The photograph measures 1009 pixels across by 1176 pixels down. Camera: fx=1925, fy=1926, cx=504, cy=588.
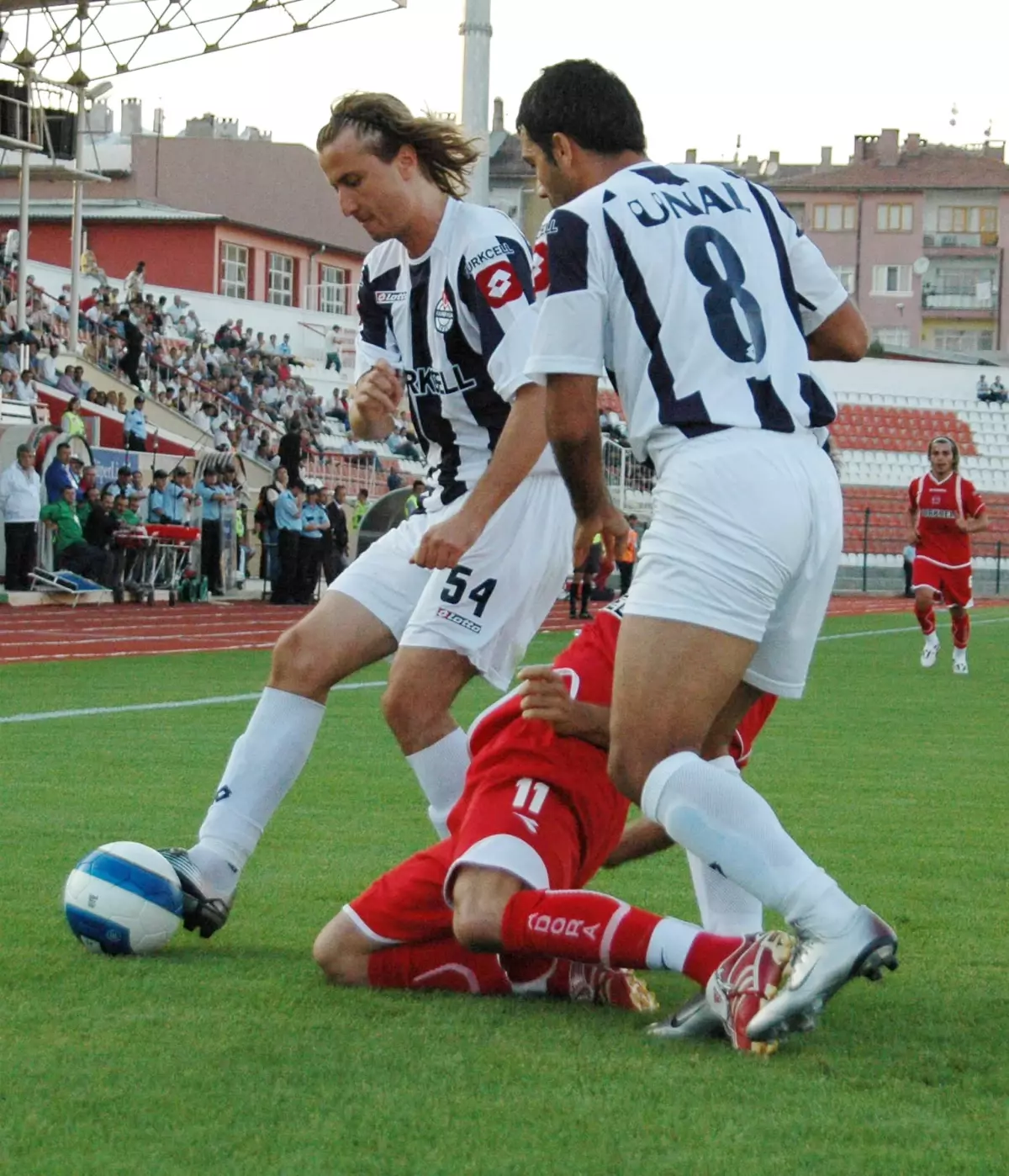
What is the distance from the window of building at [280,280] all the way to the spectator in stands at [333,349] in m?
7.39

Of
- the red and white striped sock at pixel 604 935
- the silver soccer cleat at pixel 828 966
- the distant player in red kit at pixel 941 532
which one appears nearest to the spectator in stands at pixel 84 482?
the distant player in red kit at pixel 941 532

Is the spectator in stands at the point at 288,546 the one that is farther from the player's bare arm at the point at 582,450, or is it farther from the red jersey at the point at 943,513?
the player's bare arm at the point at 582,450

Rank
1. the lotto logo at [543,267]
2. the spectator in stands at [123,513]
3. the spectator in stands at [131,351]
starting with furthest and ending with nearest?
the spectator in stands at [131,351] < the spectator in stands at [123,513] < the lotto logo at [543,267]

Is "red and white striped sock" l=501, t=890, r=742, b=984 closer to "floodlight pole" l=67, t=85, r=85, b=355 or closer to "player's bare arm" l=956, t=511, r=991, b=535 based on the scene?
"player's bare arm" l=956, t=511, r=991, b=535

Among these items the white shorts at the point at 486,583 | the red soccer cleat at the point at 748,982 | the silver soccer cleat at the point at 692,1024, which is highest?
the white shorts at the point at 486,583

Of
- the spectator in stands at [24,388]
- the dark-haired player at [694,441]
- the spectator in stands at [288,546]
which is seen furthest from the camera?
the spectator in stands at [24,388]

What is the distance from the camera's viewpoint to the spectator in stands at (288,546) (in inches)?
1003

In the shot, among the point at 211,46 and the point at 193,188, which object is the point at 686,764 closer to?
the point at 211,46

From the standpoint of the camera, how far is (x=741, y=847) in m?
3.47

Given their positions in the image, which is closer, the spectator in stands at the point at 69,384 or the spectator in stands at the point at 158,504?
the spectator in stands at the point at 158,504

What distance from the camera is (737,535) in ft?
11.7

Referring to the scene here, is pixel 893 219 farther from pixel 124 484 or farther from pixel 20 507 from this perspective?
pixel 20 507

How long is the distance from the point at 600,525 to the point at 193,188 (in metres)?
74.2

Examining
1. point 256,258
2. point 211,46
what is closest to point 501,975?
point 211,46
